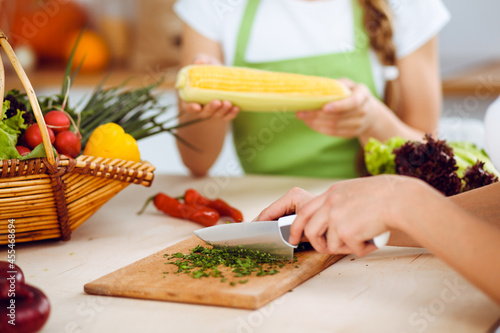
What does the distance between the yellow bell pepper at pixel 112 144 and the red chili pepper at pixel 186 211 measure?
173 mm

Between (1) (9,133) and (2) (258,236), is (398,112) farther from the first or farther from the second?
(1) (9,133)

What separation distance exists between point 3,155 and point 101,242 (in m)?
0.25

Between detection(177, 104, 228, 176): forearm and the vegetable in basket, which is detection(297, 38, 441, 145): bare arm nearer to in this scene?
the vegetable in basket

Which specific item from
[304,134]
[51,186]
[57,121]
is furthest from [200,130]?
[51,186]

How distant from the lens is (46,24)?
126 inches

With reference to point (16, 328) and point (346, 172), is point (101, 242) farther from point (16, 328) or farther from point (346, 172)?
point (346, 172)

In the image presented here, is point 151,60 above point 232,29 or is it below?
below

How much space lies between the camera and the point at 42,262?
964mm

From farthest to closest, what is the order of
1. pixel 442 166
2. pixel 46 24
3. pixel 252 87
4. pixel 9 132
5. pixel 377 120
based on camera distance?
pixel 46 24
pixel 377 120
pixel 252 87
pixel 442 166
pixel 9 132

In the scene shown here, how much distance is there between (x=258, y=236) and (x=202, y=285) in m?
0.14

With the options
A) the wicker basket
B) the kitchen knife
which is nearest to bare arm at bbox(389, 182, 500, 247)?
the kitchen knife

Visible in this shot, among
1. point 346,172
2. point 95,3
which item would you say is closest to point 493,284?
point 346,172

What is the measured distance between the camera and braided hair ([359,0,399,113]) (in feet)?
6.05

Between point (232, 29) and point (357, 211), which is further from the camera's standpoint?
point (232, 29)
